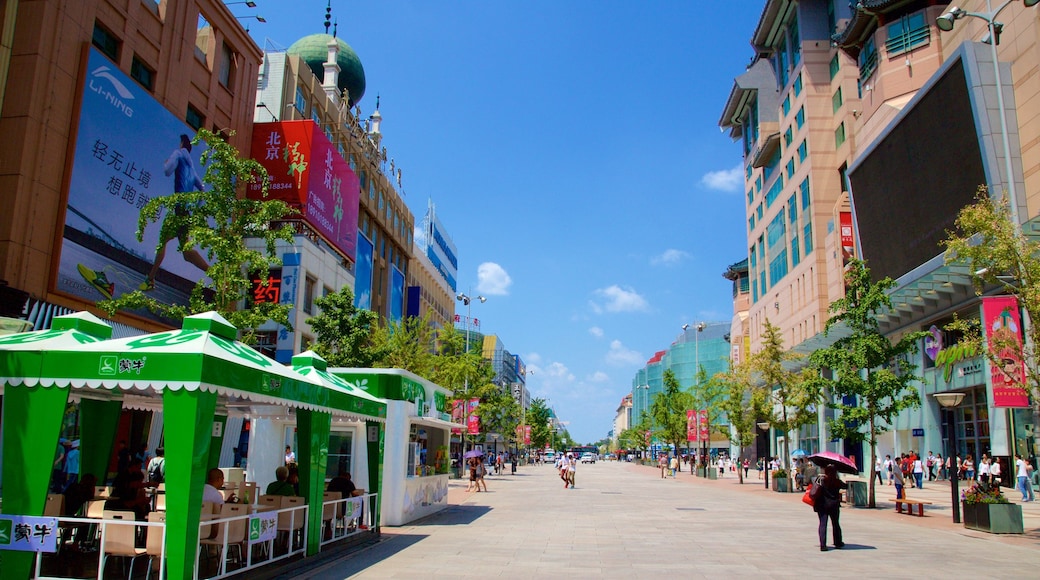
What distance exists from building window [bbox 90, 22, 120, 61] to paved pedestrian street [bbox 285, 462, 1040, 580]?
19047 mm

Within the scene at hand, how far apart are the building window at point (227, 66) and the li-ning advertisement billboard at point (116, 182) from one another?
582 centimetres

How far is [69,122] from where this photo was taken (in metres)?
22.6

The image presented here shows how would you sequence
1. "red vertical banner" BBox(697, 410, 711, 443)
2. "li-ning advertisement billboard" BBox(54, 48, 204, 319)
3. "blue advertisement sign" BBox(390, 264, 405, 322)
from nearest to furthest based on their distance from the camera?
1. "li-ning advertisement billboard" BBox(54, 48, 204, 319)
2. "red vertical banner" BBox(697, 410, 711, 443)
3. "blue advertisement sign" BBox(390, 264, 405, 322)

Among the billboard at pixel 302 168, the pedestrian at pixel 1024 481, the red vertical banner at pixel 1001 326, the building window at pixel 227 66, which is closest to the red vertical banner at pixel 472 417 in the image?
the billboard at pixel 302 168

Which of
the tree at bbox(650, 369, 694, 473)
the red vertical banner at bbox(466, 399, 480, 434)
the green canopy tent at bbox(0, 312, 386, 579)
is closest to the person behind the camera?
the green canopy tent at bbox(0, 312, 386, 579)

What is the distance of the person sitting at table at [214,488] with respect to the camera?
10.8 m

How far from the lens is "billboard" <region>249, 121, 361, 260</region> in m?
38.7

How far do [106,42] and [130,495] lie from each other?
20.0 m

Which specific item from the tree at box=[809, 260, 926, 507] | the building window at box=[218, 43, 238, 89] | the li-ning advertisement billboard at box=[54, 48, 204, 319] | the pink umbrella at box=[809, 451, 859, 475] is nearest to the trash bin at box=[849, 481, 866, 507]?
the tree at box=[809, 260, 926, 507]

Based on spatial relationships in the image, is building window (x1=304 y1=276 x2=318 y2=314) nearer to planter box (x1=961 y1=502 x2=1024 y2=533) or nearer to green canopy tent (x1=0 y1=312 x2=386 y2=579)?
green canopy tent (x1=0 y1=312 x2=386 y2=579)

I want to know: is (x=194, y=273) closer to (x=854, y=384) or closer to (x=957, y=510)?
(x=854, y=384)

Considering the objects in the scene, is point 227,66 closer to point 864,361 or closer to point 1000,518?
point 864,361

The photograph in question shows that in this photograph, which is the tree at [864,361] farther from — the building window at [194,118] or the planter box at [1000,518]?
the building window at [194,118]

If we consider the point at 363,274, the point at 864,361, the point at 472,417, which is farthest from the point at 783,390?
the point at 363,274
